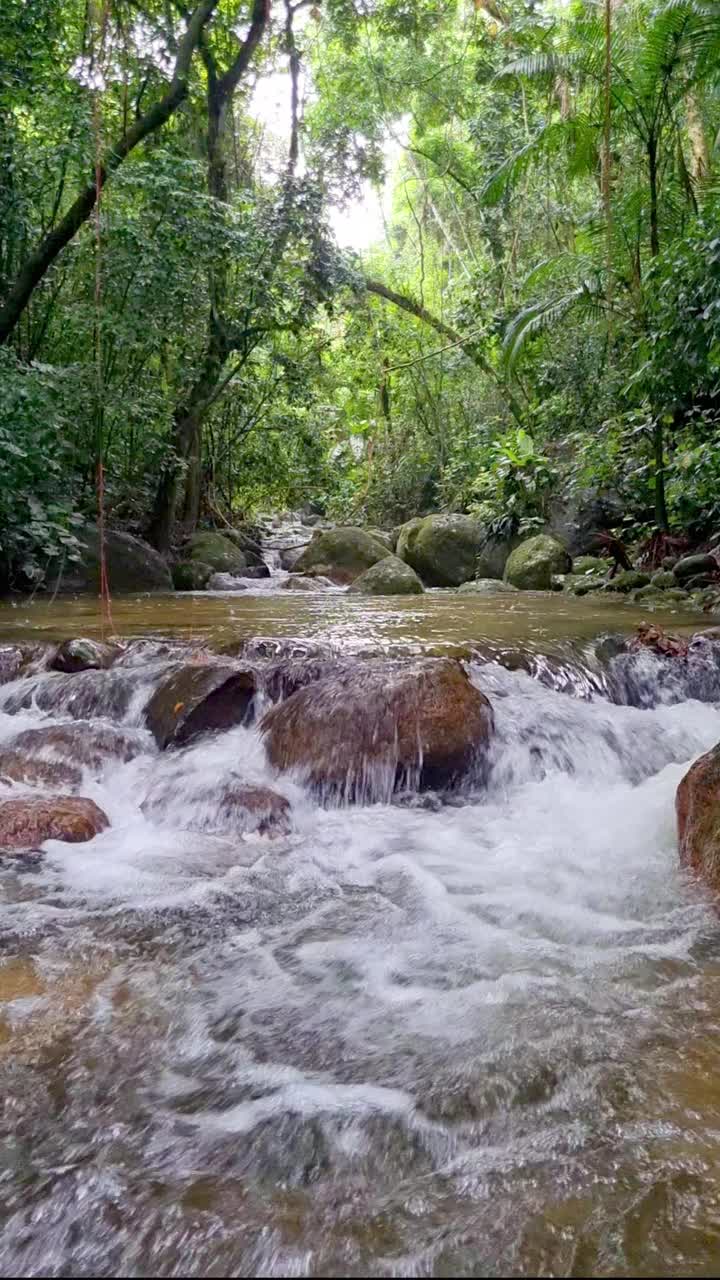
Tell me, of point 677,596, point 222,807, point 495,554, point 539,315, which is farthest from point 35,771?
point 495,554

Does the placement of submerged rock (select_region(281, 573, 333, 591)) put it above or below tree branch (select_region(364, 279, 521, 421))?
below

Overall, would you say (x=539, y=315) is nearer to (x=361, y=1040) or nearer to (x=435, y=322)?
(x=435, y=322)

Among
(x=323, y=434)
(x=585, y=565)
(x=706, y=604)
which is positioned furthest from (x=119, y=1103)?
(x=323, y=434)

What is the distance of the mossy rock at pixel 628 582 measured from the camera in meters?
9.26

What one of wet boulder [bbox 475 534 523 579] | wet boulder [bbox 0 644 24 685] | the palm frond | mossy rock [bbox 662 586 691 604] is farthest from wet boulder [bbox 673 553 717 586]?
wet boulder [bbox 0 644 24 685]

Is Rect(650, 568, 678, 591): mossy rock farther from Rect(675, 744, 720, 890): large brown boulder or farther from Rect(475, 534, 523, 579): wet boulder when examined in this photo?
Rect(675, 744, 720, 890): large brown boulder

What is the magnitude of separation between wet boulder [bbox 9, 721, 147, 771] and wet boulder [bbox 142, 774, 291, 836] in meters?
0.44

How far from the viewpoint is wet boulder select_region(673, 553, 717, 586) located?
8656 millimetres

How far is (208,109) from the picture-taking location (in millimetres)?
11977

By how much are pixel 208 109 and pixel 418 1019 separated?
13.5 metres

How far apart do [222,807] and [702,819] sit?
2256 millimetres

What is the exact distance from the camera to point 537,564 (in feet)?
36.1

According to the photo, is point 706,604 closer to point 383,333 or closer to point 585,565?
point 585,565

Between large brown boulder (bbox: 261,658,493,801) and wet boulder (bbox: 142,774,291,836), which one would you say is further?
large brown boulder (bbox: 261,658,493,801)
